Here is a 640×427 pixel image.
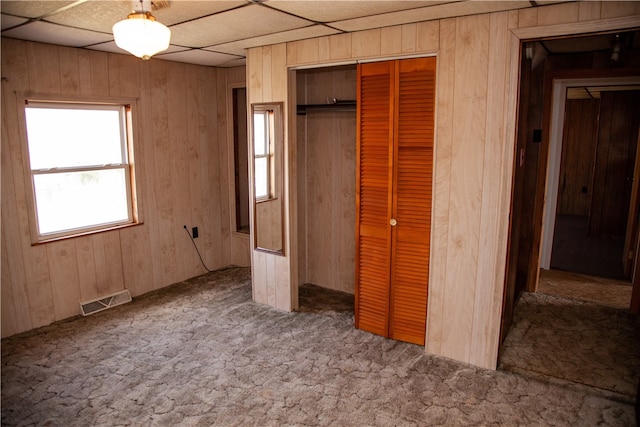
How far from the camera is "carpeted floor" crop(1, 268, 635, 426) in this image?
259 centimetres

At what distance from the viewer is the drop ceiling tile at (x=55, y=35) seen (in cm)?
309

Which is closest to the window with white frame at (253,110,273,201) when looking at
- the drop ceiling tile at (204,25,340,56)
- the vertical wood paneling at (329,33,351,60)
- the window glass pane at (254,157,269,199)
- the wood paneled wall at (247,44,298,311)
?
the window glass pane at (254,157,269,199)

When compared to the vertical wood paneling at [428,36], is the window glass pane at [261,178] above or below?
below

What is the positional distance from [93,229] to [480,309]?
3423mm

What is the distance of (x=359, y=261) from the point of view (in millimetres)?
3635

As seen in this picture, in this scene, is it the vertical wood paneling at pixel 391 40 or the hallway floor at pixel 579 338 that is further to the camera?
the vertical wood paneling at pixel 391 40

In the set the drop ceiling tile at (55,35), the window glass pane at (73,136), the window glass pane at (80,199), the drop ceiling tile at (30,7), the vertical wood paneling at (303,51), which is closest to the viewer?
the drop ceiling tile at (30,7)

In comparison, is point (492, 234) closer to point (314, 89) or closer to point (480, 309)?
point (480, 309)

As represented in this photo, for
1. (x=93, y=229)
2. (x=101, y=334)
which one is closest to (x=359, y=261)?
(x=101, y=334)

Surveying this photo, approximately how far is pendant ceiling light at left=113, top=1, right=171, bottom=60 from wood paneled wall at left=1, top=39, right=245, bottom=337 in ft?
6.55

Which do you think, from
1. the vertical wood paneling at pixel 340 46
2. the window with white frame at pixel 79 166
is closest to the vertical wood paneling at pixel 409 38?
the vertical wood paneling at pixel 340 46

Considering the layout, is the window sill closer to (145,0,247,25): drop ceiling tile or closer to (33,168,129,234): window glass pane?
(33,168,129,234): window glass pane

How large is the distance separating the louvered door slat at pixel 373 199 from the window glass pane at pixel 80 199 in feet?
7.88

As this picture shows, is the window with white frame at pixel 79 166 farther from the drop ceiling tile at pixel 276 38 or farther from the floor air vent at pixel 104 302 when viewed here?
the drop ceiling tile at pixel 276 38
